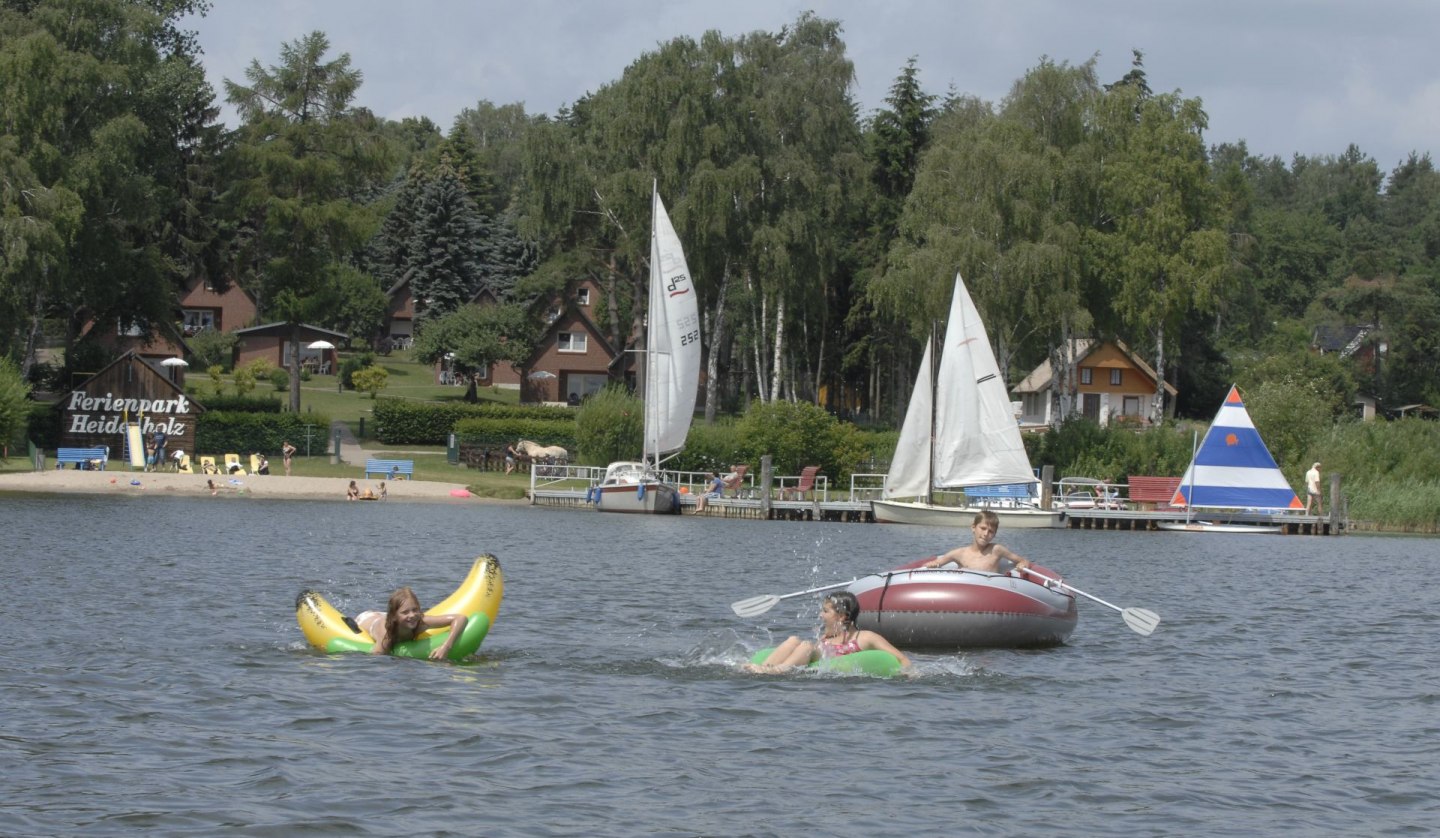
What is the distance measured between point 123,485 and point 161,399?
6375mm

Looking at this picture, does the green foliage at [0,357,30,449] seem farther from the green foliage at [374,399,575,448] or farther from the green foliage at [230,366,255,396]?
the green foliage at [230,366,255,396]

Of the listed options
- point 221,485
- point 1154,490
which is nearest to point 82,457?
point 221,485

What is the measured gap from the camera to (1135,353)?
83.4 meters

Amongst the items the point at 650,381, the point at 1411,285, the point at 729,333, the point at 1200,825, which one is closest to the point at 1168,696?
the point at 1200,825

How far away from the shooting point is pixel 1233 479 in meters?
48.5

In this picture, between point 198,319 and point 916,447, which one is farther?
point 198,319

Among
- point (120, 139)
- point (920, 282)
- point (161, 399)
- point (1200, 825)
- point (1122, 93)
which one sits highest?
point (1122, 93)

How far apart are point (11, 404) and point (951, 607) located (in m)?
39.5

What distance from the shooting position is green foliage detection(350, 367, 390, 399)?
75.4 m

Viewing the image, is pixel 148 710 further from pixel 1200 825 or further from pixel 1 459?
pixel 1 459

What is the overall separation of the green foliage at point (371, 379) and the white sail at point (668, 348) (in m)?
27.8

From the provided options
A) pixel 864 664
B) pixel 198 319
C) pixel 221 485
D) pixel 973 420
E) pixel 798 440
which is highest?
pixel 198 319

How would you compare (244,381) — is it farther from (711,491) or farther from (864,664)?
(864,664)

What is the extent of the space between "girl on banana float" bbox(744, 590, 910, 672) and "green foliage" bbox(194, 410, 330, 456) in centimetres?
4219
